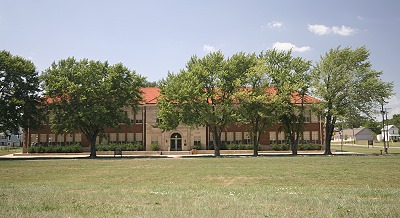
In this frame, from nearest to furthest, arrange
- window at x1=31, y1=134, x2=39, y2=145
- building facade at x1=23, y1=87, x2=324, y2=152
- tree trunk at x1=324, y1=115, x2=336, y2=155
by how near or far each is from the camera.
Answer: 1. tree trunk at x1=324, y1=115, x2=336, y2=155
2. building facade at x1=23, y1=87, x2=324, y2=152
3. window at x1=31, y1=134, x2=39, y2=145

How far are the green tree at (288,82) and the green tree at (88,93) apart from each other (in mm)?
18342

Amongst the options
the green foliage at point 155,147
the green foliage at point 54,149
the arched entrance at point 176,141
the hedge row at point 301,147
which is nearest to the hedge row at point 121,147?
the green foliage at point 155,147

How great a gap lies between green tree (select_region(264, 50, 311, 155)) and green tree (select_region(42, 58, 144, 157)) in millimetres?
18342

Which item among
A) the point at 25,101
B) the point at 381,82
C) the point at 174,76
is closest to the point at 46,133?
the point at 25,101

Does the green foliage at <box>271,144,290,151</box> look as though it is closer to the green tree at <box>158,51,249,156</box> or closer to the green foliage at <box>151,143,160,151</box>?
the green tree at <box>158,51,249,156</box>

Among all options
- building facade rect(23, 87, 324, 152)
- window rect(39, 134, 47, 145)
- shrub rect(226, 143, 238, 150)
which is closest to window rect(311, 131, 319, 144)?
building facade rect(23, 87, 324, 152)

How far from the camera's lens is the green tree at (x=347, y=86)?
48.1 meters

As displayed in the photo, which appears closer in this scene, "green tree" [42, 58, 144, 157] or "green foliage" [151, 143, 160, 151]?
"green tree" [42, 58, 144, 157]

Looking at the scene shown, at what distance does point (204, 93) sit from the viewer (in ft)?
155

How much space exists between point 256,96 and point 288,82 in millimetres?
4875

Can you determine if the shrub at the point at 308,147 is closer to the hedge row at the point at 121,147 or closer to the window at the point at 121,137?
the hedge row at the point at 121,147

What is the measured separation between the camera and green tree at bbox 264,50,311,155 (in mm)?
48000

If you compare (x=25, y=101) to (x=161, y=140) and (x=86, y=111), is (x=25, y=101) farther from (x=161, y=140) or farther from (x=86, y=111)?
(x=161, y=140)

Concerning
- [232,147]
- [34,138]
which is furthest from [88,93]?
[232,147]
